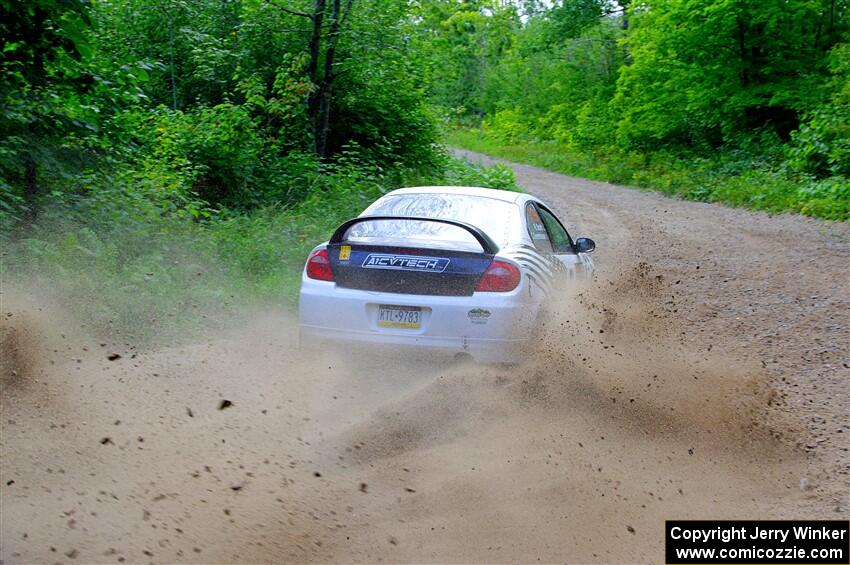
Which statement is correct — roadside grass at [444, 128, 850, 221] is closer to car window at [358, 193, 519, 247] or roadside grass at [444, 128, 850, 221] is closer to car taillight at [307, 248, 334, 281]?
car window at [358, 193, 519, 247]

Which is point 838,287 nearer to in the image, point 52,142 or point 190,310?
point 190,310

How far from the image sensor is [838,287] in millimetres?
11320

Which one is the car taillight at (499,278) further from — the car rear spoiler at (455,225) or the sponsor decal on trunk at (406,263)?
the sponsor decal on trunk at (406,263)

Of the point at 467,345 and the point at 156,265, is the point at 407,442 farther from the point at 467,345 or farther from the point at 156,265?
the point at 156,265

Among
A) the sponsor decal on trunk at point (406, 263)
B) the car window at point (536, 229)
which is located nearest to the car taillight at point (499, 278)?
the sponsor decal on trunk at point (406, 263)

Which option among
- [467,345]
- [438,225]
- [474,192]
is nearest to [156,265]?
[474,192]

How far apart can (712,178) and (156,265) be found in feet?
71.6

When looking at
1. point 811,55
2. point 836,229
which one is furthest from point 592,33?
point 836,229

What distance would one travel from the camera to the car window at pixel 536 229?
719 cm

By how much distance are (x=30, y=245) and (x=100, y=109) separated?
2.40m

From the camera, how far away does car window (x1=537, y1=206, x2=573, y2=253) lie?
7848 millimetres

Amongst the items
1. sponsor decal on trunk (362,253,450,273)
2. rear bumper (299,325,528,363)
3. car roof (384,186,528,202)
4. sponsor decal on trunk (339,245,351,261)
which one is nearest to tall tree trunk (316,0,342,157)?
car roof (384,186,528,202)

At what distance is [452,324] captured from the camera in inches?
242

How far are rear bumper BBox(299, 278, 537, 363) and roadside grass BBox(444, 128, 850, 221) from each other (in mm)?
14212
